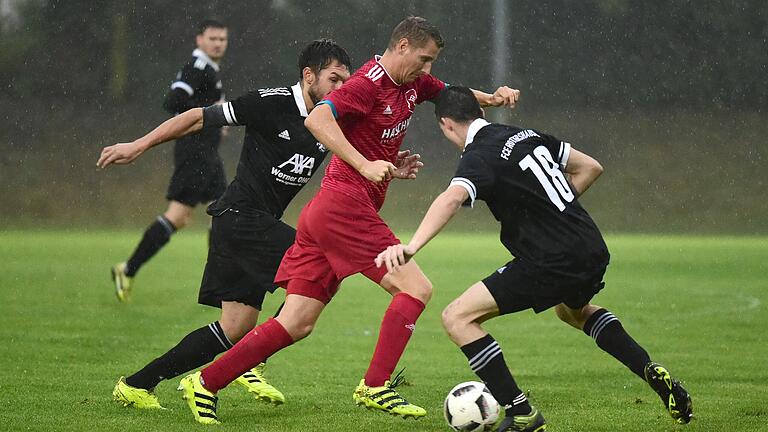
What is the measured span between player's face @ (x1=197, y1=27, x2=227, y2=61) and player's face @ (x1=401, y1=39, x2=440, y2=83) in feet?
18.0

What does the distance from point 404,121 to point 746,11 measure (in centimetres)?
1640

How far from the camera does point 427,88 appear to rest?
5559 millimetres

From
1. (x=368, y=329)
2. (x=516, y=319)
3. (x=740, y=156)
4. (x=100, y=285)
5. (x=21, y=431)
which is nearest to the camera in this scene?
(x=21, y=431)

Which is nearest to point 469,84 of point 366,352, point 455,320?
point 366,352

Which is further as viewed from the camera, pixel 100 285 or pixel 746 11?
pixel 746 11

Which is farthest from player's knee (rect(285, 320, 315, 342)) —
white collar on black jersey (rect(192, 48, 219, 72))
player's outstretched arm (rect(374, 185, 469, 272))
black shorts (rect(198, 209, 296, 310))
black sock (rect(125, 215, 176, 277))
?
white collar on black jersey (rect(192, 48, 219, 72))

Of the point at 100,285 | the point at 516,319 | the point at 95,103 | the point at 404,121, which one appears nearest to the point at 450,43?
the point at 95,103

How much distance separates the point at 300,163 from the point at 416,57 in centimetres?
89

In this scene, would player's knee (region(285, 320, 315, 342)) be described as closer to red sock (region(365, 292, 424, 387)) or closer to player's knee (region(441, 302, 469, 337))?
red sock (region(365, 292, 424, 387))

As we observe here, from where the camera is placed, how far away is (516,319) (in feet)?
31.7

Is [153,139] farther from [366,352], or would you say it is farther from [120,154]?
[366,352]

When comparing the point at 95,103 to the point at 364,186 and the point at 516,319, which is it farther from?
the point at 364,186

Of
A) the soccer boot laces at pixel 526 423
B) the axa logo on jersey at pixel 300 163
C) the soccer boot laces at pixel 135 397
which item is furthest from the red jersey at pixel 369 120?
the soccer boot laces at pixel 135 397

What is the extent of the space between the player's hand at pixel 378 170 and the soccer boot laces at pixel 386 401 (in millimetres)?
906
